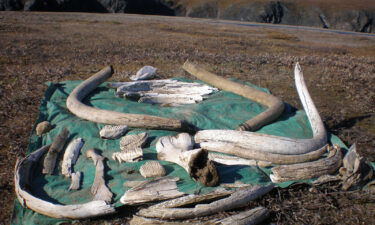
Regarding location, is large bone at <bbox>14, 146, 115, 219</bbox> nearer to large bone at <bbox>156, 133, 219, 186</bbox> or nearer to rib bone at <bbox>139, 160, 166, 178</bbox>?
rib bone at <bbox>139, 160, 166, 178</bbox>

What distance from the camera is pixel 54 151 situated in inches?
175

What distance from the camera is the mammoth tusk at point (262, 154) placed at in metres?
4.23

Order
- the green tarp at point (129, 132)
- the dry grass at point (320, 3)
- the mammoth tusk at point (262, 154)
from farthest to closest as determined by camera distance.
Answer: the dry grass at point (320, 3), the mammoth tusk at point (262, 154), the green tarp at point (129, 132)

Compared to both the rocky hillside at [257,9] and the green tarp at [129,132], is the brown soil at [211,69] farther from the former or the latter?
the rocky hillside at [257,9]

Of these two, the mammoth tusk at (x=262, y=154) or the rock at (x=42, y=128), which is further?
the rock at (x=42, y=128)

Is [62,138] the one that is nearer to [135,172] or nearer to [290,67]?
[135,172]

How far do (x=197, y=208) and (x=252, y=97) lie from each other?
3.48 m

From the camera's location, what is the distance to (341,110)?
22.8ft

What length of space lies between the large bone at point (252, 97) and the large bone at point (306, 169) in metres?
1.08

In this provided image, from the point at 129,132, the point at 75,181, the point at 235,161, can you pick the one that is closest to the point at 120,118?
the point at 129,132

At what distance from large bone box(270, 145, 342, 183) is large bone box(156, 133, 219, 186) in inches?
28.5

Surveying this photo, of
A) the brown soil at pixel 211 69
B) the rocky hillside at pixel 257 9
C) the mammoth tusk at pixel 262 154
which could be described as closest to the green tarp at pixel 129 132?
the mammoth tusk at pixel 262 154

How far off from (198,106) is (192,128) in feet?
3.59

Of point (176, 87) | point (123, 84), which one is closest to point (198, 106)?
point (176, 87)
